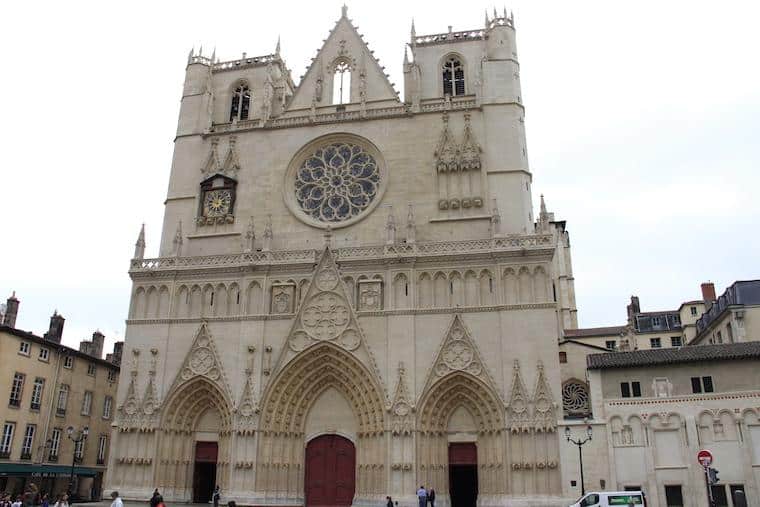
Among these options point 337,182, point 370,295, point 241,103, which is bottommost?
point 370,295

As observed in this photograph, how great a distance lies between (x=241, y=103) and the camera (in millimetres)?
38312

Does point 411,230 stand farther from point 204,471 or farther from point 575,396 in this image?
point 204,471

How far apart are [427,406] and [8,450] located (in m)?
21.0

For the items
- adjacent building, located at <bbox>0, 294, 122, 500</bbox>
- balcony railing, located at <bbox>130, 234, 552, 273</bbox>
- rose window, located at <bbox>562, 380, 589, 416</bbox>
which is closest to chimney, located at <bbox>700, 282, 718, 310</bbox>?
rose window, located at <bbox>562, 380, 589, 416</bbox>

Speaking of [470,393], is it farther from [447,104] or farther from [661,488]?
[447,104]

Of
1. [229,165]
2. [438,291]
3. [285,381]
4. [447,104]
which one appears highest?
[447,104]

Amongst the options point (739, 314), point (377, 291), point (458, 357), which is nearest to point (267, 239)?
point (377, 291)

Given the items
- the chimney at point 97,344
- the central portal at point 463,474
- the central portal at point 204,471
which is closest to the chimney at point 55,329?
the chimney at point 97,344

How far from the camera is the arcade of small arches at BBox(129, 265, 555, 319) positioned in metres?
29.0

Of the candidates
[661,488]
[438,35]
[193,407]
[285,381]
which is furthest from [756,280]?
[193,407]

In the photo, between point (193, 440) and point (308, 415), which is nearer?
point (308, 415)

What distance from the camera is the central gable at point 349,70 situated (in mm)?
35938

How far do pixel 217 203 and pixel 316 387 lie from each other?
1167 cm

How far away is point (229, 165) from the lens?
1398 inches
